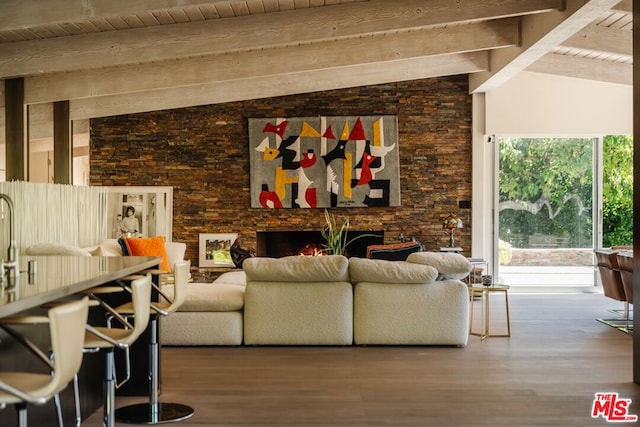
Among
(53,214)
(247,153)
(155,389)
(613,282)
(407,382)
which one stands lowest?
(407,382)

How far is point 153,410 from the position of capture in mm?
4457

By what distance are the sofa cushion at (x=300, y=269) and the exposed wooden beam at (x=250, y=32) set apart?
7.97ft

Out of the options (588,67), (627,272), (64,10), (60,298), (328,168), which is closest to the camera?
(60,298)

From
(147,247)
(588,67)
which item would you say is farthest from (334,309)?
(588,67)

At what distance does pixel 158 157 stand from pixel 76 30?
163 inches

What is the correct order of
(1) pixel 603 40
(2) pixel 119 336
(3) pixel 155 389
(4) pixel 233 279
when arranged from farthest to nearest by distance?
(1) pixel 603 40
(4) pixel 233 279
(3) pixel 155 389
(2) pixel 119 336

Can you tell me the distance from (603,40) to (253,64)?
170 inches

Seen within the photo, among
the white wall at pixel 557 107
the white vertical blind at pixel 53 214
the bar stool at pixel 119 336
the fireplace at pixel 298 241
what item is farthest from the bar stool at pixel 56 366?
the white wall at pixel 557 107

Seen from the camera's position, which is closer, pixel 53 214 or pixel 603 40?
pixel 53 214

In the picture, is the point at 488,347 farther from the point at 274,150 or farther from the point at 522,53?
the point at 274,150

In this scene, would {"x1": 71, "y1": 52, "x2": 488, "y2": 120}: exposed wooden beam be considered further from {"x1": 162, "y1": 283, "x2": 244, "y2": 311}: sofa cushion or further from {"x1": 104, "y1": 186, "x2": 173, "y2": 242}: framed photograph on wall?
{"x1": 162, "y1": 283, "x2": 244, "y2": 311}: sofa cushion

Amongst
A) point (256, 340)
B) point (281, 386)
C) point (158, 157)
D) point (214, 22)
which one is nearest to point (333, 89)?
point (158, 157)

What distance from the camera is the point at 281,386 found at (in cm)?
523

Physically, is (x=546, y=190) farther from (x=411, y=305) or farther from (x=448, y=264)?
(x=411, y=305)
